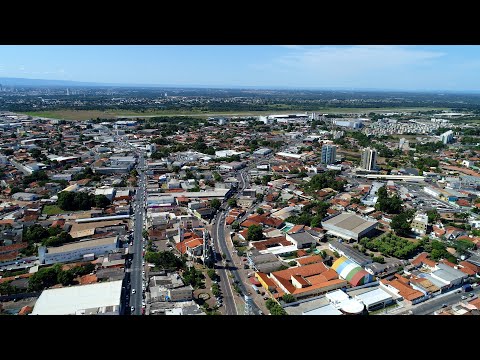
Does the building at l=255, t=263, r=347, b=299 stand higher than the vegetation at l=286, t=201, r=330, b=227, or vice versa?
the vegetation at l=286, t=201, r=330, b=227

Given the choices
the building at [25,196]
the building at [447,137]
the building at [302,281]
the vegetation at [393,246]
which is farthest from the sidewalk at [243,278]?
the building at [447,137]

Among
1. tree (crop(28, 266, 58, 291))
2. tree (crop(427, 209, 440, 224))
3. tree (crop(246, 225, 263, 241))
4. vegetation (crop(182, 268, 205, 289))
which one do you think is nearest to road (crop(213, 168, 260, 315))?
vegetation (crop(182, 268, 205, 289))

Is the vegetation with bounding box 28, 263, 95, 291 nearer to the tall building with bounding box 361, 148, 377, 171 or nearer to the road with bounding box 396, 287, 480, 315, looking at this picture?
the road with bounding box 396, 287, 480, 315

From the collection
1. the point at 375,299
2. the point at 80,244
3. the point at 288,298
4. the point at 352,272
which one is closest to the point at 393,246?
the point at 352,272

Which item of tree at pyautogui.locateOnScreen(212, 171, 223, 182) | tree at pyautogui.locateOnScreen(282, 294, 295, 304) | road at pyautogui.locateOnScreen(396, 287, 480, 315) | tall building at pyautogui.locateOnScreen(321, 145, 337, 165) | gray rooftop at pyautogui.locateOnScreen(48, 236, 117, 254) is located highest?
tall building at pyautogui.locateOnScreen(321, 145, 337, 165)

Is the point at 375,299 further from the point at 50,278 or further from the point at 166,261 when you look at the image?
the point at 50,278

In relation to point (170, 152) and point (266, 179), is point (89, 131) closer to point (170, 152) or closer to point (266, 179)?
point (170, 152)
